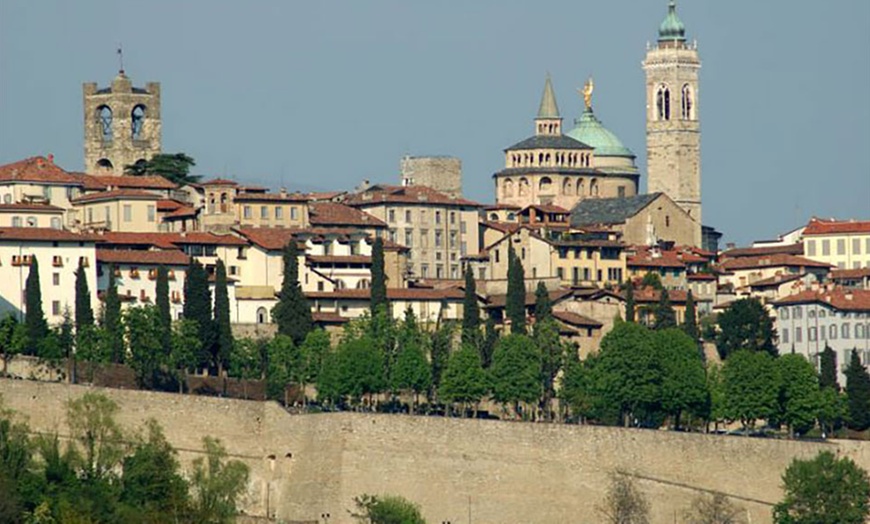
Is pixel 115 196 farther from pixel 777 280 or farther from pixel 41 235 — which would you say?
pixel 777 280

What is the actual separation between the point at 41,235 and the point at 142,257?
3673 mm

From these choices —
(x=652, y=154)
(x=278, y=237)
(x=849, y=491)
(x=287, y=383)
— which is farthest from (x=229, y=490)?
(x=652, y=154)

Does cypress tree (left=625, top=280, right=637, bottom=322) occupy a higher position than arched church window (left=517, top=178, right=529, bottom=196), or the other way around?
arched church window (left=517, top=178, right=529, bottom=196)

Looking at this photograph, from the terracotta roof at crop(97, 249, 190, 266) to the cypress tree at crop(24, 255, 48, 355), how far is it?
6.30m

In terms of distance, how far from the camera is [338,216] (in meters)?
116

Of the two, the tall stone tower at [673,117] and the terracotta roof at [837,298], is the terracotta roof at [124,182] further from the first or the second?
the tall stone tower at [673,117]

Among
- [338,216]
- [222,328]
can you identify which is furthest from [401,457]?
[338,216]

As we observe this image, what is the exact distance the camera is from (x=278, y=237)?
4341 inches

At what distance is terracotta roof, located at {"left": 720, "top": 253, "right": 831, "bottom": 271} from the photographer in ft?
410

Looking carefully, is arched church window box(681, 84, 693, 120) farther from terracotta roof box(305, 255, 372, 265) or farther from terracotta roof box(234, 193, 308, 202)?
terracotta roof box(305, 255, 372, 265)

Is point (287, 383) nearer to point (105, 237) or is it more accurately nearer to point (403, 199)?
→ point (105, 237)

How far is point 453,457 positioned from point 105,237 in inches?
811

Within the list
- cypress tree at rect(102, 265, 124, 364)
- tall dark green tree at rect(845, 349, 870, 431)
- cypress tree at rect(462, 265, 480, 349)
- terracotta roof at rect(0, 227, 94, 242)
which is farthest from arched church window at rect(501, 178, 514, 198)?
cypress tree at rect(102, 265, 124, 364)

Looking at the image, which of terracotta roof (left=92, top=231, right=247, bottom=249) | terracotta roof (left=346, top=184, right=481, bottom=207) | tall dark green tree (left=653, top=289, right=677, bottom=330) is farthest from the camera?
terracotta roof (left=346, top=184, right=481, bottom=207)
